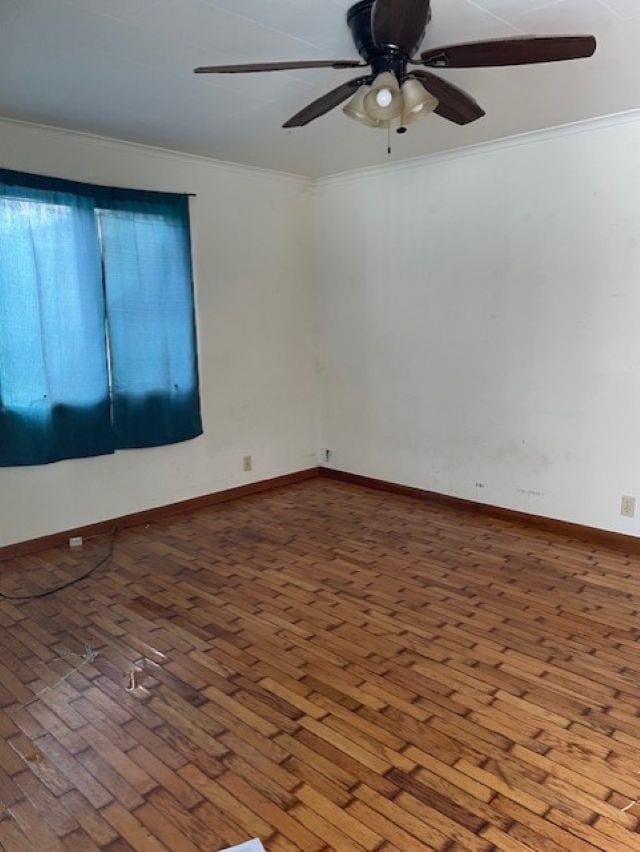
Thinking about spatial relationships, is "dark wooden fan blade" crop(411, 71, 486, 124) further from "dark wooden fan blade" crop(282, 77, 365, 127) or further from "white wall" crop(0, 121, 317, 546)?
"white wall" crop(0, 121, 317, 546)

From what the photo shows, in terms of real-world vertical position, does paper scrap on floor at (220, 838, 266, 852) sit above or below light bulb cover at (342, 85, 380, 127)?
below

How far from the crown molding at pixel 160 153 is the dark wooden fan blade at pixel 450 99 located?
2.17 m

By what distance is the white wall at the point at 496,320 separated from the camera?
3504mm

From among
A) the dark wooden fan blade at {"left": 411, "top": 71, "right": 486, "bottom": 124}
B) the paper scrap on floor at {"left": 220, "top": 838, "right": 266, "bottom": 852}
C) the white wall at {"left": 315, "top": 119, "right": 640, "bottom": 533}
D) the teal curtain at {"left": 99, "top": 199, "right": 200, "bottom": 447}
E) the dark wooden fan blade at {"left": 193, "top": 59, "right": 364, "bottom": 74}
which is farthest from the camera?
the teal curtain at {"left": 99, "top": 199, "right": 200, "bottom": 447}

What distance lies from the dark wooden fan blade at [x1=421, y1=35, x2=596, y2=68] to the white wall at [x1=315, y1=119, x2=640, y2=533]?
5.58ft

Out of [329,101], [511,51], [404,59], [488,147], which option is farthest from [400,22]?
[488,147]

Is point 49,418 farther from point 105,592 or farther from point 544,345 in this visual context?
point 544,345

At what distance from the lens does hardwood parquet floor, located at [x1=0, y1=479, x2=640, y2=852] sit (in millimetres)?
1686

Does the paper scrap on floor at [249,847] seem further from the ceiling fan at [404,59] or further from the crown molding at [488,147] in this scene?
the crown molding at [488,147]

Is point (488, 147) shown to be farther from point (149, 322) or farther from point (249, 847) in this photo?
point (249, 847)

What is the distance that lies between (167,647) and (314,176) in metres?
3.68

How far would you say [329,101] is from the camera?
7.59 ft

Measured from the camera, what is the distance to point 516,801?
1.73 meters

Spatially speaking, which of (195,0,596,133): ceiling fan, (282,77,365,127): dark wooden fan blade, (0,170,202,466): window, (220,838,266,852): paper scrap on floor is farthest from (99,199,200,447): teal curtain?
(220,838,266,852): paper scrap on floor
